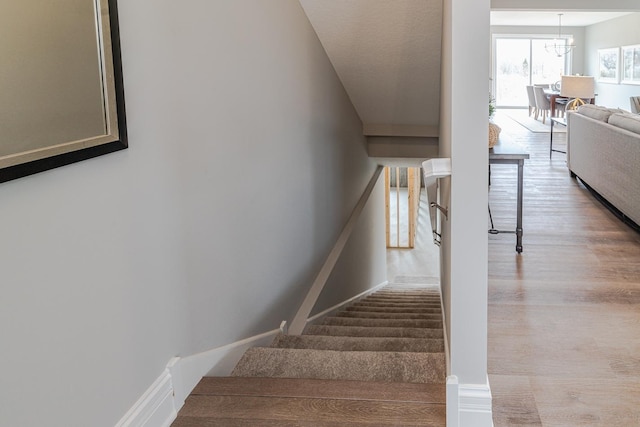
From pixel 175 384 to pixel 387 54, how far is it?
2819mm

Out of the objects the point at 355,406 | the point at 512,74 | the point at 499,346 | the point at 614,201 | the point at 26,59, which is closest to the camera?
the point at 26,59

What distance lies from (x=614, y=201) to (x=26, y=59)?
4752 mm

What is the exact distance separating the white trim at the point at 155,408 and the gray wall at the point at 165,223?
0.03m

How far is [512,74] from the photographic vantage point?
15.7 metres

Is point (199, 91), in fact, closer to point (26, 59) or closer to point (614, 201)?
point (26, 59)

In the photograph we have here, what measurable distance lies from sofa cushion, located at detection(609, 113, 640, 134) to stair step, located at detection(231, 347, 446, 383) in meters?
3.24

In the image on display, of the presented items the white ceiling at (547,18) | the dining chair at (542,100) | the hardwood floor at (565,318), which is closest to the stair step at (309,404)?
the hardwood floor at (565,318)

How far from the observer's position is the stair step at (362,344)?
268cm

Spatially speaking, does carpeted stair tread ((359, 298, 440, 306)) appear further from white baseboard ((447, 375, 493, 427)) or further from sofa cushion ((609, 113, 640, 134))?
white baseboard ((447, 375, 493, 427))

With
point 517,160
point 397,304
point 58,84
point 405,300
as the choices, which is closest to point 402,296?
point 405,300

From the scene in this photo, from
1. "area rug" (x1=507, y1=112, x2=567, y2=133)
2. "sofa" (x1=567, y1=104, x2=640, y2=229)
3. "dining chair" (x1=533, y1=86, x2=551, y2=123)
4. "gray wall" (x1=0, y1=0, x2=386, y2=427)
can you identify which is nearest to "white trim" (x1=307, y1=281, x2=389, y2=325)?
"gray wall" (x1=0, y1=0, x2=386, y2=427)

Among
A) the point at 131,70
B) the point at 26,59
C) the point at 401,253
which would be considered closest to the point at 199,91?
the point at 131,70

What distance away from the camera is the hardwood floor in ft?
7.36

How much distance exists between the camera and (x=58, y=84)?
4.40 feet
